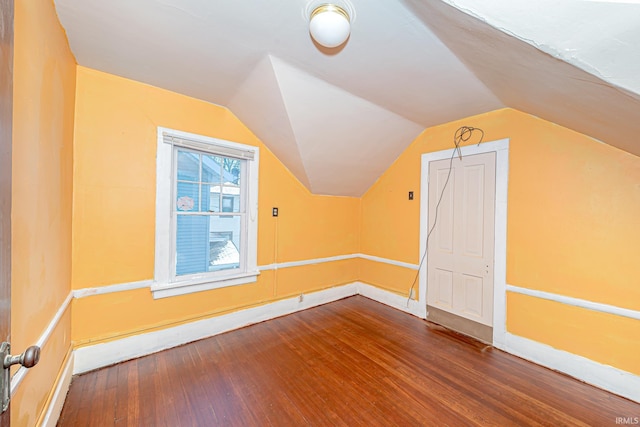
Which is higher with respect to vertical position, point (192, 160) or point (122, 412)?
point (192, 160)

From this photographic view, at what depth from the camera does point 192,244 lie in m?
2.90

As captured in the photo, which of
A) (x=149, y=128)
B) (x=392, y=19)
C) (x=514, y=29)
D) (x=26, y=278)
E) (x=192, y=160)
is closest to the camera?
(x=514, y=29)

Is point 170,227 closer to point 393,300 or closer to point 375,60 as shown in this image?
point 375,60

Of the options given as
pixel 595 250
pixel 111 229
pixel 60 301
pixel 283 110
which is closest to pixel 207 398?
pixel 60 301

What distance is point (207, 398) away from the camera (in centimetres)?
184

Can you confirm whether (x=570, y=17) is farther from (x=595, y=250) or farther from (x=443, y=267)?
(x=443, y=267)

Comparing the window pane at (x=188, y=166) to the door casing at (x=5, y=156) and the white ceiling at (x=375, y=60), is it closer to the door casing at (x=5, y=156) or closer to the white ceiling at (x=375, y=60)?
the white ceiling at (x=375, y=60)

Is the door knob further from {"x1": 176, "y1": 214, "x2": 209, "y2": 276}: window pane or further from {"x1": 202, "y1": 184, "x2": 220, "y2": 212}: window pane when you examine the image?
{"x1": 202, "y1": 184, "x2": 220, "y2": 212}: window pane

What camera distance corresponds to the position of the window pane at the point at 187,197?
8.64 ft

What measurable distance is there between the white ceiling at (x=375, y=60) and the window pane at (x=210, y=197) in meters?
0.83

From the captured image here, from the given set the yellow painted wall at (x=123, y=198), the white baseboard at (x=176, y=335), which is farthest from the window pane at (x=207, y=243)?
the white baseboard at (x=176, y=335)

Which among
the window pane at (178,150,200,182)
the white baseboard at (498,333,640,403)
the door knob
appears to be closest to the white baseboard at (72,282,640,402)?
the white baseboard at (498,333,640,403)

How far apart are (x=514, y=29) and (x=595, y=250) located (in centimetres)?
206

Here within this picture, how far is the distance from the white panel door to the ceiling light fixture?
2.11 m
